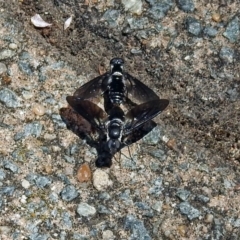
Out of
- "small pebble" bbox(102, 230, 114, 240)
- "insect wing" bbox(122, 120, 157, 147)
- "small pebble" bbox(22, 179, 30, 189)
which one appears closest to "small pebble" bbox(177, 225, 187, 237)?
"small pebble" bbox(102, 230, 114, 240)

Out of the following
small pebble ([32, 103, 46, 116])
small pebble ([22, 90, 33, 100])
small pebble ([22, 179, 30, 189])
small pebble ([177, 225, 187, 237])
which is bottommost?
small pebble ([177, 225, 187, 237])

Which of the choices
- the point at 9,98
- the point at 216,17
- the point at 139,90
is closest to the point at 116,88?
the point at 139,90

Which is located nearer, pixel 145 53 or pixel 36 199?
pixel 36 199

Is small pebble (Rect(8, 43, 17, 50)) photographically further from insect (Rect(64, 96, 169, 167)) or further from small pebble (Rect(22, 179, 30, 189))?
small pebble (Rect(22, 179, 30, 189))

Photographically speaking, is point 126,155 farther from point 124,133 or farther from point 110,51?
point 110,51

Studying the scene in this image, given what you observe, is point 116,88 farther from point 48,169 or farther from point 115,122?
point 48,169

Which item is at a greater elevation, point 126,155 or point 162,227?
point 126,155

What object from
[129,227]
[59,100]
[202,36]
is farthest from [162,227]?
[202,36]
